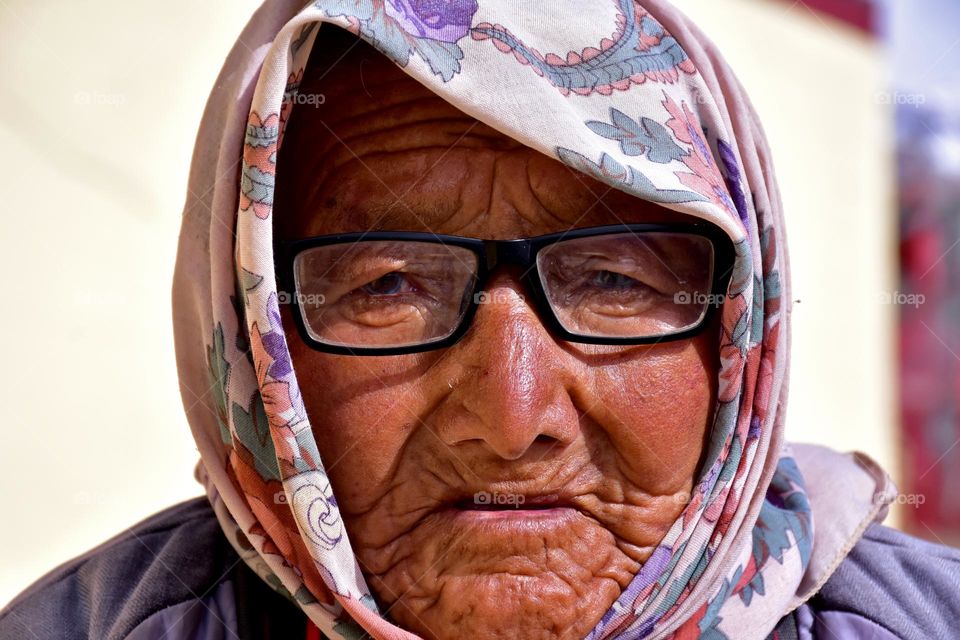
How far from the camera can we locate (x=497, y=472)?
1.52m

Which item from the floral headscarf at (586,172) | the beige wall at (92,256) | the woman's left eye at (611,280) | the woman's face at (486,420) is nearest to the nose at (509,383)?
the woman's face at (486,420)

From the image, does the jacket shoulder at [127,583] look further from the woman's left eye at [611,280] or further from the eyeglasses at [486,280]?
the woman's left eye at [611,280]

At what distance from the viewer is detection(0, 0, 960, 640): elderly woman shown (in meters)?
1.52

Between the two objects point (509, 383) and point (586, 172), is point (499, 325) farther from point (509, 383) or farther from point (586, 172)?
point (586, 172)

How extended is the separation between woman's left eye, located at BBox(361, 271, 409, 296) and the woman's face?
97mm

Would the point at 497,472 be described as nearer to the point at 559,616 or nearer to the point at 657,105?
the point at 559,616

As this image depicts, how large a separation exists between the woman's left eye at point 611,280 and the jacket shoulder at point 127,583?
1.04m

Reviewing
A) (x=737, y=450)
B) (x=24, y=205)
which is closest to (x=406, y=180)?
(x=737, y=450)

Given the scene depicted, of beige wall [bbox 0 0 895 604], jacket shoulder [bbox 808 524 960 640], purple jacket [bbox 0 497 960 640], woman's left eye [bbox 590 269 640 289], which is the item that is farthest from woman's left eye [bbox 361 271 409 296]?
beige wall [bbox 0 0 895 604]

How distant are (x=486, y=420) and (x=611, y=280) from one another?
0.38 m

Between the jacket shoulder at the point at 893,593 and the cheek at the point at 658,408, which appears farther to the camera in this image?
the jacket shoulder at the point at 893,593

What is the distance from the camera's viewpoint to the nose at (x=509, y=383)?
1457 millimetres

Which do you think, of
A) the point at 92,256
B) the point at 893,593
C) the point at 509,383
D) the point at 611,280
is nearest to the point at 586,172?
the point at 611,280

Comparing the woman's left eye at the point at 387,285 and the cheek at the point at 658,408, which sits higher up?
the woman's left eye at the point at 387,285
